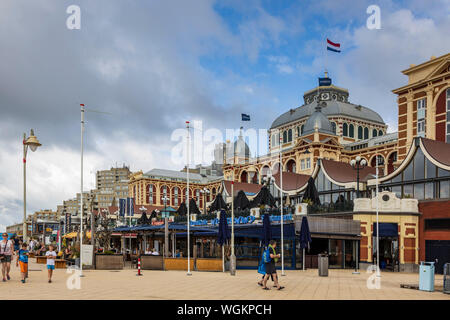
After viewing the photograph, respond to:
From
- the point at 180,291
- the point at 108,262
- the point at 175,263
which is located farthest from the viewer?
the point at 175,263

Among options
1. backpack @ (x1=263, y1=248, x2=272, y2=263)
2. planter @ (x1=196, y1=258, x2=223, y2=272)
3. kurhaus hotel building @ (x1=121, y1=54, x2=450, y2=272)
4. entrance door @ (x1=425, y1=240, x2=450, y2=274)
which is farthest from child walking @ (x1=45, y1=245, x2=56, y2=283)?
entrance door @ (x1=425, y1=240, x2=450, y2=274)

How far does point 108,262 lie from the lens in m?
30.8

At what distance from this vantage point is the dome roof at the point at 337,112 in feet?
291

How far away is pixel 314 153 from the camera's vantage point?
240 feet

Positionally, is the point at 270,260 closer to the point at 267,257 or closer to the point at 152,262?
the point at 267,257

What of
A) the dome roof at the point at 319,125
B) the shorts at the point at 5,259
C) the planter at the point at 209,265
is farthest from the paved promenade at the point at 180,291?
the dome roof at the point at 319,125

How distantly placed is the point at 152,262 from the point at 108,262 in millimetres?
2724

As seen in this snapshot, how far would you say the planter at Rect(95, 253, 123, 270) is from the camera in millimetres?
30562

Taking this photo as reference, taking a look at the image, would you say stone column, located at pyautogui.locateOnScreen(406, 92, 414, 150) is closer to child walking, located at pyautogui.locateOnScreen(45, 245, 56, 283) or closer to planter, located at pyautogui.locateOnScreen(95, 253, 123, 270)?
planter, located at pyautogui.locateOnScreen(95, 253, 123, 270)

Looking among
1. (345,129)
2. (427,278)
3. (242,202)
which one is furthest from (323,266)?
(345,129)

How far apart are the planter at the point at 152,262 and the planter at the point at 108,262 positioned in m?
1.56

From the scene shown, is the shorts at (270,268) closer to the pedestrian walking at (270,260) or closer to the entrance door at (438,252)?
the pedestrian walking at (270,260)

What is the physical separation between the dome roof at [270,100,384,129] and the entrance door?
52.8m
